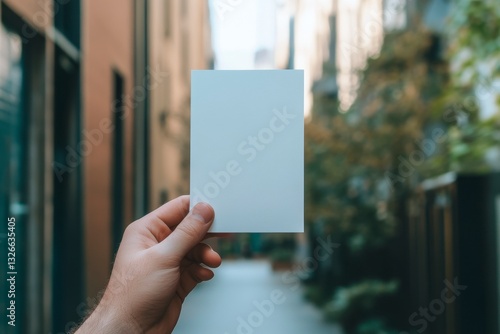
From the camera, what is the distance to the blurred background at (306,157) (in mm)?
5707

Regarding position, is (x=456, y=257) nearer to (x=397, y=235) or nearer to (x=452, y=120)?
(x=452, y=120)

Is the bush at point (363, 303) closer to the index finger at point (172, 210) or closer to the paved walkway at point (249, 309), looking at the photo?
the paved walkway at point (249, 309)

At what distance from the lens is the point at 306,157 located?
13.0 metres

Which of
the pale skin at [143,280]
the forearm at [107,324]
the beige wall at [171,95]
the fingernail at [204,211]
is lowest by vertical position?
the forearm at [107,324]

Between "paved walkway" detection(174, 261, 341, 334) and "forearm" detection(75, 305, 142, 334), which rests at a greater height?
"forearm" detection(75, 305, 142, 334)

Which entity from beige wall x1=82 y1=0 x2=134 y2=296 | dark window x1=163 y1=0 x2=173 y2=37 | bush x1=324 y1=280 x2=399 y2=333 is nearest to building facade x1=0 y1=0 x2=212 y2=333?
beige wall x1=82 y1=0 x2=134 y2=296

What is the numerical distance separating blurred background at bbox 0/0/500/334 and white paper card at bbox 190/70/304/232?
3412mm

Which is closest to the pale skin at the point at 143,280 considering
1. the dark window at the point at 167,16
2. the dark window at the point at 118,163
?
the dark window at the point at 118,163

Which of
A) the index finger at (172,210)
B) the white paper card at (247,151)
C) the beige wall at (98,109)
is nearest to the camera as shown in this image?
the white paper card at (247,151)

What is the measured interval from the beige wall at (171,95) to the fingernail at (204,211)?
415 inches

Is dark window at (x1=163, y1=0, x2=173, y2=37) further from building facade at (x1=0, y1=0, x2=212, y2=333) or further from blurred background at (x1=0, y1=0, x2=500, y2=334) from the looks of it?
building facade at (x1=0, y1=0, x2=212, y2=333)

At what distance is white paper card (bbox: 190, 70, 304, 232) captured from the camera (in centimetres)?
159

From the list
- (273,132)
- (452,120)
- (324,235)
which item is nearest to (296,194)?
(273,132)

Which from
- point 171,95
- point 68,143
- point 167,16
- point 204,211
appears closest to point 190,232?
point 204,211
